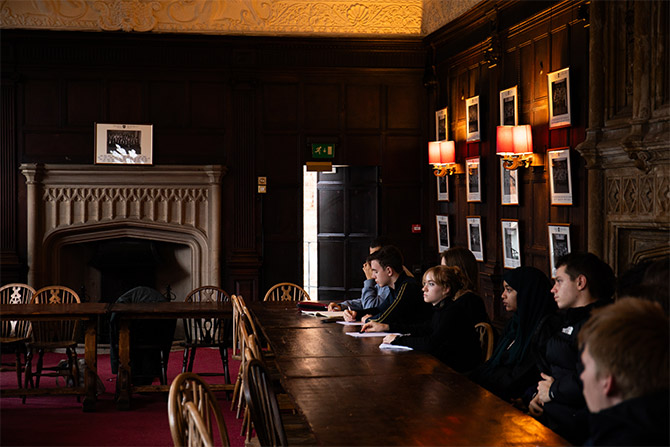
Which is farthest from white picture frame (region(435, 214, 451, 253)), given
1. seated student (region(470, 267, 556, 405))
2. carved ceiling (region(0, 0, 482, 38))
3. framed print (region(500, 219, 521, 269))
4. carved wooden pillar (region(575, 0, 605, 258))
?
seated student (region(470, 267, 556, 405))

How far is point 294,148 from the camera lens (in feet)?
32.9

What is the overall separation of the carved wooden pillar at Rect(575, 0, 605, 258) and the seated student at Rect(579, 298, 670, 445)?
4183 millimetres

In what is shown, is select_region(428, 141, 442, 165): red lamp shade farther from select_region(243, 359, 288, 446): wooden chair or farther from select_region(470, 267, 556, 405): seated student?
select_region(243, 359, 288, 446): wooden chair

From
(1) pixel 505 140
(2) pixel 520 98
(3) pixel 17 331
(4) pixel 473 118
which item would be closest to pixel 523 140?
(1) pixel 505 140

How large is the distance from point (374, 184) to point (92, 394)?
5.08m

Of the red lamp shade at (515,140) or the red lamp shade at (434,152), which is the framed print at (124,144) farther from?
the red lamp shade at (515,140)

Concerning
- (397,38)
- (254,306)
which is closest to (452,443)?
(254,306)

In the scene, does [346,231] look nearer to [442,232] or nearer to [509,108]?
[442,232]

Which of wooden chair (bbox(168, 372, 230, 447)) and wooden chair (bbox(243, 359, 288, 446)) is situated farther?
wooden chair (bbox(243, 359, 288, 446))

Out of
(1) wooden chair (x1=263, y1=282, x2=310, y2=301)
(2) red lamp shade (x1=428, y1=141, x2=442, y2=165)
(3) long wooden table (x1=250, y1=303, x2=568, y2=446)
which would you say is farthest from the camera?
(2) red lamp shade (x1=428, y1=141, x2=442, y2=165)

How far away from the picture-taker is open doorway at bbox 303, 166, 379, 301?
1025 cm

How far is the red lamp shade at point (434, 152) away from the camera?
927 centimetres

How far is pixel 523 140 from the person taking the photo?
23.3 ft

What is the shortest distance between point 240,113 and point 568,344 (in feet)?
23.0
